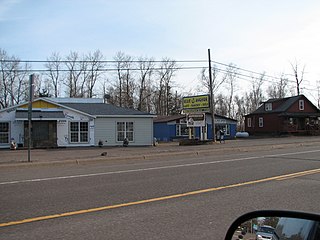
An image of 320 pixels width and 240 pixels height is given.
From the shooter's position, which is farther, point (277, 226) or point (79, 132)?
point (79, 132)

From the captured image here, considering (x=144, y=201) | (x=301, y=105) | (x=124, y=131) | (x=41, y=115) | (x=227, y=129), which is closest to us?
(x=144, y=201)

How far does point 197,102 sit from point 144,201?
94.4ft

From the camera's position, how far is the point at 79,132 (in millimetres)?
31016

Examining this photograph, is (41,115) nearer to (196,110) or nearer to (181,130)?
(196,110)

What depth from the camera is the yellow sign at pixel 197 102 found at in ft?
115

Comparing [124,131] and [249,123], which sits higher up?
[249,123]

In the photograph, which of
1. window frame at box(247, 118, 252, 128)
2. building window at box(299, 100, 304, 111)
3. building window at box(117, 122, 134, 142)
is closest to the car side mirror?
building window at box(117, 122, 134, 142)

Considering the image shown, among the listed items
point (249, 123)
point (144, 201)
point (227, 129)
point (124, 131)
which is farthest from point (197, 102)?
point (249, 123)

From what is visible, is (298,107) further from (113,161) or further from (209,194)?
(209,194)

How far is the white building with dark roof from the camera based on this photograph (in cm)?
2928

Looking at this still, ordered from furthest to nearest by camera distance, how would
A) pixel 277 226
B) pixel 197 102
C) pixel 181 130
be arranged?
pixel 181 130 → pixel 197 102 → pixel 277 226

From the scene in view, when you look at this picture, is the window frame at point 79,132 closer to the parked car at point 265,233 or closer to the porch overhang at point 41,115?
the porch overhang at point 41,115

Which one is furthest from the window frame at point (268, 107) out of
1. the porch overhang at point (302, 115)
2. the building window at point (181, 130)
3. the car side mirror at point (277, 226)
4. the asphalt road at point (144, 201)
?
the car side mirror at point (277, 226)

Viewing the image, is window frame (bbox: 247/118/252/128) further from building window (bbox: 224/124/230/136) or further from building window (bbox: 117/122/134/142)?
building window (bbox: 117/122/134/142)
